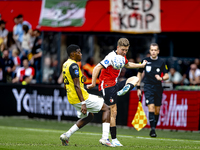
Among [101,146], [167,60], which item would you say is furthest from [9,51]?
[101,146]

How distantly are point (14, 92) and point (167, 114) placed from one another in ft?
19.5

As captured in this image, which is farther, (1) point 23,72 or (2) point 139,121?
(1) point 23,72

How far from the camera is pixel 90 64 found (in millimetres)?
17203

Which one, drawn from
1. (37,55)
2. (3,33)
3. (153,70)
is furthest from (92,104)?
(3,33)

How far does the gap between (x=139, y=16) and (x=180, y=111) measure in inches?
313

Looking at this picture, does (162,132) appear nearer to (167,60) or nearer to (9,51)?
(167,60)

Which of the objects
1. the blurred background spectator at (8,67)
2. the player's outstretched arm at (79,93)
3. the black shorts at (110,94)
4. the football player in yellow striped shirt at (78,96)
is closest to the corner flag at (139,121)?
the black shorts at (110,94)

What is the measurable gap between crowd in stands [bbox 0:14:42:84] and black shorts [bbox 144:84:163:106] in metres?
7.18

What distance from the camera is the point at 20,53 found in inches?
762

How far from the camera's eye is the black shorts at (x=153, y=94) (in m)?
11.2

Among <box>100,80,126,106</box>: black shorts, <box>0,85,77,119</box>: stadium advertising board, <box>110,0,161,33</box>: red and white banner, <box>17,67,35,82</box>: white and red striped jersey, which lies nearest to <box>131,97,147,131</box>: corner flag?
<box>100,80,126,106</box>: black shorts

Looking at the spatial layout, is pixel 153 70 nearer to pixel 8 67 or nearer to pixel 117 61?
pixel 117 61

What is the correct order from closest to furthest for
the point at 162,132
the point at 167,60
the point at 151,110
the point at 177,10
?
the point at 151,110 < the point at 162,132 < the point at 167,60 < the point at 177,10

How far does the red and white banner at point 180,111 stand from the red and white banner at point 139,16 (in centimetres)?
739
